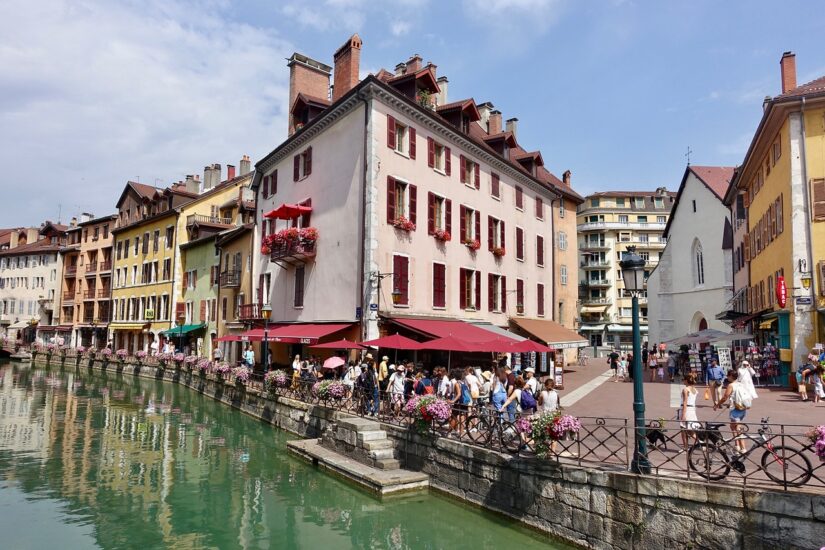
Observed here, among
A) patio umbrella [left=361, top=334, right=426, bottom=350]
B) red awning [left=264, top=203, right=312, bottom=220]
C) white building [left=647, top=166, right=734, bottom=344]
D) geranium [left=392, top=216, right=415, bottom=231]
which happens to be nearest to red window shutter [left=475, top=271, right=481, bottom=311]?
geranium [left=392, top=216, right=415, bottom=231]

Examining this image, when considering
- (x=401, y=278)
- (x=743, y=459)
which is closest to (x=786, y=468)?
(x=743, y=459)

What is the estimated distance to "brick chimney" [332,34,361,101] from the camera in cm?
2394

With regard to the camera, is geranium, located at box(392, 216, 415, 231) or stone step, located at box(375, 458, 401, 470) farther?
geranium, located at box(392, 216, 415, 231)

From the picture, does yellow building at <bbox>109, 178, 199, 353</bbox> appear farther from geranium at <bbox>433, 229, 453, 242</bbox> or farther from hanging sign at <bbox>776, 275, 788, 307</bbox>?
hanging sign at <bbox>776, 275, 788, 307</bbox>

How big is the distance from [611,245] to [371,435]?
6171cm

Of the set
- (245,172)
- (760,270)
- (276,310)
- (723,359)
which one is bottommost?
(723,359)

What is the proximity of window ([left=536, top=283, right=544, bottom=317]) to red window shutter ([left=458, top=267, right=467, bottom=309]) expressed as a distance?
7.54 m

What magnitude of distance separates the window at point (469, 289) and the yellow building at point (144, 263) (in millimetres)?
25189

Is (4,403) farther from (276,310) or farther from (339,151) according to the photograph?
(339,151)

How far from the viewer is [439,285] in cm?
2311

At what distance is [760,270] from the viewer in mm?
24281

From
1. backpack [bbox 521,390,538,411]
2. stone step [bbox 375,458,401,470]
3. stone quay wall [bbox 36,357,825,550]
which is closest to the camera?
stone quay wall [bbox 36,357,825,550]

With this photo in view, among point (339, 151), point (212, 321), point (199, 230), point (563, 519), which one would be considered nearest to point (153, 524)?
point (563, 519)

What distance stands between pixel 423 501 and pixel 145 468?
7635 mm
